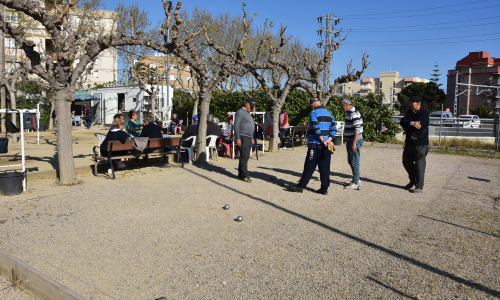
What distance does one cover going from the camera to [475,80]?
7600cm

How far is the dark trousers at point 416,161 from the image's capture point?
8.12 metres

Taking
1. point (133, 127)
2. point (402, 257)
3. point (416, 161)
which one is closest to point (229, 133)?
point (133, 127)

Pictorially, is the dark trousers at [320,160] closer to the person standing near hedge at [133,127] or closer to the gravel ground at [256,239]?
the gravel ground at [256,239]

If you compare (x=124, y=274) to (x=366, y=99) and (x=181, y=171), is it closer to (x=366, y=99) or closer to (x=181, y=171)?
(x=181, y=171)

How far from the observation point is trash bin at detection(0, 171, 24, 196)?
294 inches

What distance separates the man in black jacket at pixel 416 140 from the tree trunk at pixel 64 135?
23.1ft

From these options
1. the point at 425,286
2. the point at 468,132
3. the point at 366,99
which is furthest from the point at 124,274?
the point at 468,132

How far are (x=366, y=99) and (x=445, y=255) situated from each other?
15.3m

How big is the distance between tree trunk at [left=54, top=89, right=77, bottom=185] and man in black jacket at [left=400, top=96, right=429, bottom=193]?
23.1 feet

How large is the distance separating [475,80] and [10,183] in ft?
277

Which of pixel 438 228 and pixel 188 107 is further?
pixel 188 107

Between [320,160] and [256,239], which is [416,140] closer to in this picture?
[320,160]

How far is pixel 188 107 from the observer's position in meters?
30.6

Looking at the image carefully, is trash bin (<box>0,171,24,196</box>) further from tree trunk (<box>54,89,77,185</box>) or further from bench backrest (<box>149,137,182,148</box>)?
bench backrest (<box>149,137,182,148</box>)
